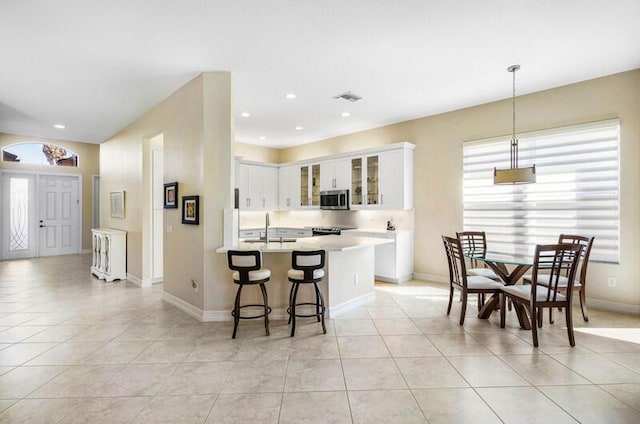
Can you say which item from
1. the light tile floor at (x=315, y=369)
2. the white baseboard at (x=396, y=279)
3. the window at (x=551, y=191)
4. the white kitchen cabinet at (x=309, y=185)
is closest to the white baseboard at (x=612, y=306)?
the light tile floor at (x=315, y=369)

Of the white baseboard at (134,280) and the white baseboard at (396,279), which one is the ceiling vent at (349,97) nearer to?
the white baseboard at (396,279)

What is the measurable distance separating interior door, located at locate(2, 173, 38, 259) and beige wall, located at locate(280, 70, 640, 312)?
7.62 m

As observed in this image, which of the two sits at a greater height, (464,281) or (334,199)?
(334,199)

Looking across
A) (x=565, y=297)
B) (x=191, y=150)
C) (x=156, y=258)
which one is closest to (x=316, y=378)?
(x=565, y=297)

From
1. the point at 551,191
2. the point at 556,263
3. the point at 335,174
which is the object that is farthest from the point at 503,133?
the point at 335,174

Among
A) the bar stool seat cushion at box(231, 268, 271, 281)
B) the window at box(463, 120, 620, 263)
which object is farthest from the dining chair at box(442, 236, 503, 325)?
the bar stool seat cushion at box(231, 268, 271, 281)

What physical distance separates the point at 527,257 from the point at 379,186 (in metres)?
2.88

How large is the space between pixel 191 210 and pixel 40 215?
6.90 m

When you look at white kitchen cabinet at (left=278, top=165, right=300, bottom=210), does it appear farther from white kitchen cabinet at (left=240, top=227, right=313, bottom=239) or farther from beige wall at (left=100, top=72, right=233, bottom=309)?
beige wall at (left=100, top=72, right=233, bottom=309)

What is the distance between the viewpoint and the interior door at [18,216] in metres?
7.64

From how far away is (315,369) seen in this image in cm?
265

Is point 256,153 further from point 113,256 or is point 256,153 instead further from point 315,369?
point 315,369

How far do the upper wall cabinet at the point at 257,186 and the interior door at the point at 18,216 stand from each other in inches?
215

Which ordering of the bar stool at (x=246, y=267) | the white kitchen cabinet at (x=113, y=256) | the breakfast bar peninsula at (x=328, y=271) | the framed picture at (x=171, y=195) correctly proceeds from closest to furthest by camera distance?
the bar stool at (x=246, y=267) < the breakfast bar peninsula at (x=328, y=271) < the framed picture at (x=171, y=195) < the white kitchen cabinet at (x=113, y=256)
